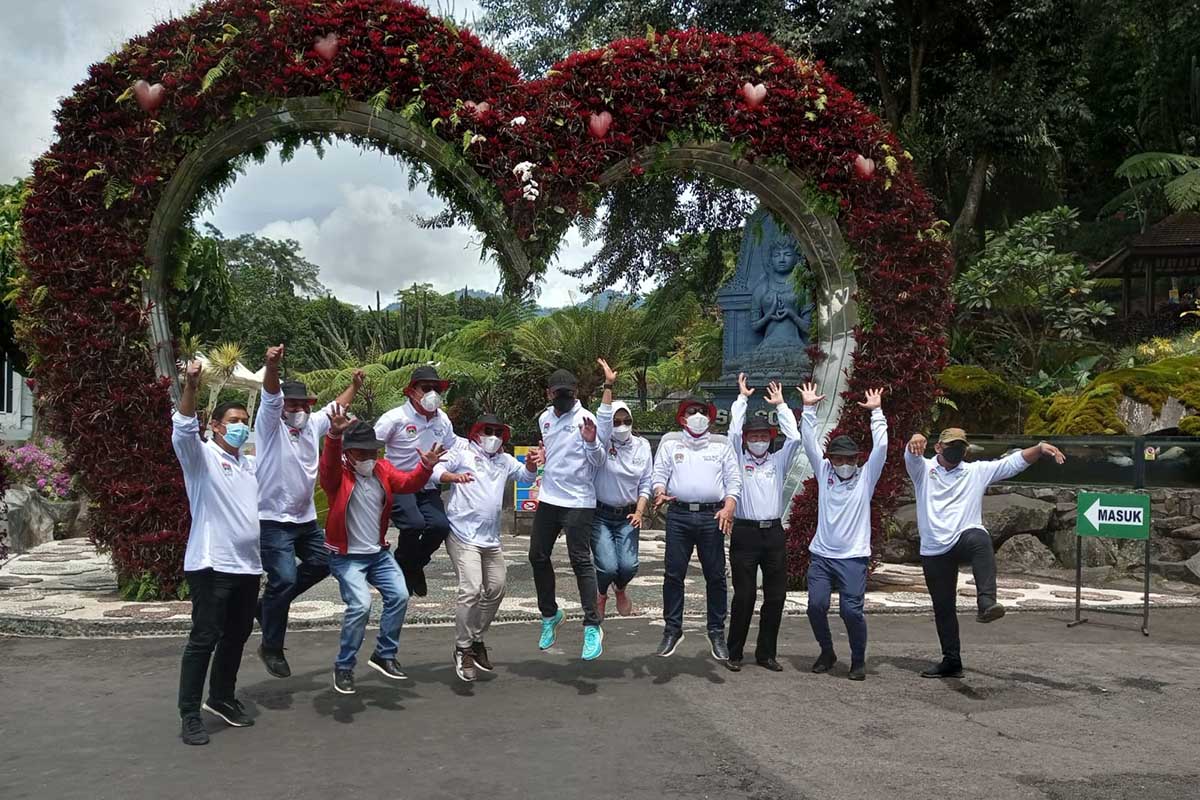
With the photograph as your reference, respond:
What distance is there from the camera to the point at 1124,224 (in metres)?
35.3

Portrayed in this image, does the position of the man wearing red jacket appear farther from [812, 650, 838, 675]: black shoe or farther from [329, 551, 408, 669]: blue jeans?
[812, 650, 838, 675]: black shoe

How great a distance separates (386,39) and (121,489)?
183 inches

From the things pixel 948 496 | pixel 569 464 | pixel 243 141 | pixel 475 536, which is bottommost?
pixel 475 536

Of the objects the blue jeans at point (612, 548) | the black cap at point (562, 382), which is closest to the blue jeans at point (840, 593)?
the blue jeans at point (612, 548)

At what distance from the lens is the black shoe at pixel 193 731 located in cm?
606

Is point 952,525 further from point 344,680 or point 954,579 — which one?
point 344,680

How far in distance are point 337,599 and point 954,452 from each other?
6056 millimetres

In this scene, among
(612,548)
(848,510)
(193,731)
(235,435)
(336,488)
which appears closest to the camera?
(193,731)

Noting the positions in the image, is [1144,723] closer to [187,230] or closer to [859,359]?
[859,359]

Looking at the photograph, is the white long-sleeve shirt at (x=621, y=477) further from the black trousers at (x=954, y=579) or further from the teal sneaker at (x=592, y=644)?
the black trousers at (x=954, y=579)

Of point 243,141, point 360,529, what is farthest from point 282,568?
point 243,141

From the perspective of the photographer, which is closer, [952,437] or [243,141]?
[952,437]

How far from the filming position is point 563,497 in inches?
336

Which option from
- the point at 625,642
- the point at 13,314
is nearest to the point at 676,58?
the point at 625,642
